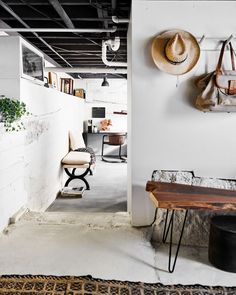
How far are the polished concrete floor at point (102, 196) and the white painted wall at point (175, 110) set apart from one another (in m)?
2.25

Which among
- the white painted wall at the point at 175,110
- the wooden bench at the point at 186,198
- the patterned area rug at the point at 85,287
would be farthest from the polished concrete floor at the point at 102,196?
the patterned area rug at the point at 85,287

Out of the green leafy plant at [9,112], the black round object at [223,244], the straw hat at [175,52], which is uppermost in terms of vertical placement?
the straw hat at [175,52]

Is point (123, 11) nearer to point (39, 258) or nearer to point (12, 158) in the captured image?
point (12, 158)

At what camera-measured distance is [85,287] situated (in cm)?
192

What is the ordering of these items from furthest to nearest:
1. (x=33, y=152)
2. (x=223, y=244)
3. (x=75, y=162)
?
(x=75, y=162) < (x=33, y=152) < (x=223, y=244)

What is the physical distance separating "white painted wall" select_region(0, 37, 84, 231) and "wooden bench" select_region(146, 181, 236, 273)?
139cm

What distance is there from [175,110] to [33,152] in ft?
6.57

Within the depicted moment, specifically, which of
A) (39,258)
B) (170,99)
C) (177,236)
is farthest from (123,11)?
(39,258)

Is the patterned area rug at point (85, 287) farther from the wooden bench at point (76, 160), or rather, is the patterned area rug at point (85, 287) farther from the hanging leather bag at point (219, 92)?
the wooden bench at point (76, 160)

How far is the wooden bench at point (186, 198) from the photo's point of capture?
81.2 inches

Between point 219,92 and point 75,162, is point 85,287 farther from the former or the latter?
point 75,162

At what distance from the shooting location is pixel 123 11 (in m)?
3.69

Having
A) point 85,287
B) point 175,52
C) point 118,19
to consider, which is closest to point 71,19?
point 118,19

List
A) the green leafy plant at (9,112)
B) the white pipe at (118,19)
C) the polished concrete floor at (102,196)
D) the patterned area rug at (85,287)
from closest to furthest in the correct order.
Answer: the patterned area rug at (85,287), the green leafy plant at (9,112), the white pipe at (118,19), the polished concrete floor at (102,196)
